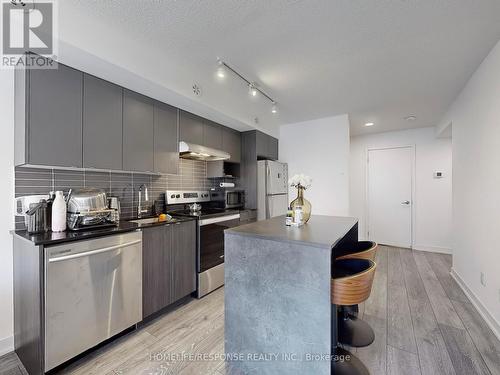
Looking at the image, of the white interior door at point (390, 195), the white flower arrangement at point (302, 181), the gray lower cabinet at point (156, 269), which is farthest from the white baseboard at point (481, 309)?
the gray lower cabinet at point (156, 269)

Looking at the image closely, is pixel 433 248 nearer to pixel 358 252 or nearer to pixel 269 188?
pixel 269 188

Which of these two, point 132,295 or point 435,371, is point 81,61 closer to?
point 132,295

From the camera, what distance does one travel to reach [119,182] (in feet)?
8.13

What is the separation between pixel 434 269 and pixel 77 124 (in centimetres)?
508

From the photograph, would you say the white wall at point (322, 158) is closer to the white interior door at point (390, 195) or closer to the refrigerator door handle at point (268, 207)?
the refrigerator door handle at point (268, 207)

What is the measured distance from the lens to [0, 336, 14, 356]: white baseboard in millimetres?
1718

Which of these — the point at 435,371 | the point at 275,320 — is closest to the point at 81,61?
the point at 275,320

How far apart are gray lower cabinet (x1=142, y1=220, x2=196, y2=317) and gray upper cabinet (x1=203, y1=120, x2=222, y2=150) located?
1213mm

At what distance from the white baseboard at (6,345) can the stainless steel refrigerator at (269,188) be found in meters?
2.96

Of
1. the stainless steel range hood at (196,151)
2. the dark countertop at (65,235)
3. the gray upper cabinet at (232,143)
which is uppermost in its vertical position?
the gray upper cabinet at (232,143)

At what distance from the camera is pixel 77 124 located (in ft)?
6.11

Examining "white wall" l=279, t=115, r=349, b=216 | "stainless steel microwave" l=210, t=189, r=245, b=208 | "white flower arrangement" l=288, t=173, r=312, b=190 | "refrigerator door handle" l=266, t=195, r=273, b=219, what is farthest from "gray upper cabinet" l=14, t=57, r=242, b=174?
"white wall" l=279, t=115, r=349, b=216

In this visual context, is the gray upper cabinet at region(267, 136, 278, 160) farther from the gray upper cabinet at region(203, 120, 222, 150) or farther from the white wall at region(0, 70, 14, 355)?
the white wall at region(0, 70, 14, 355)

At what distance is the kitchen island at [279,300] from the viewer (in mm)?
1285
